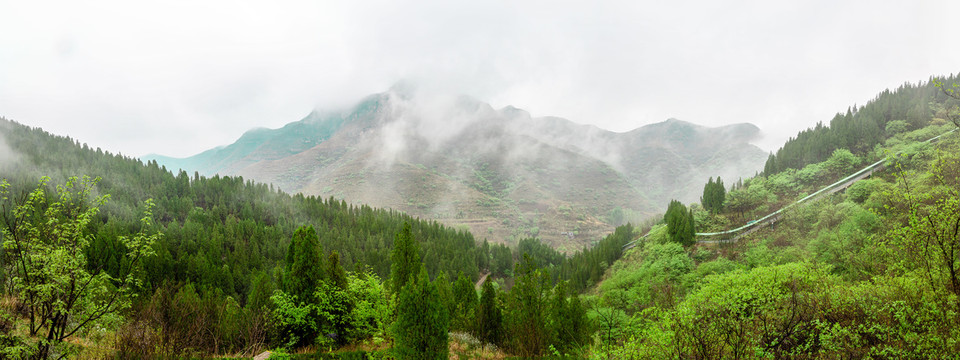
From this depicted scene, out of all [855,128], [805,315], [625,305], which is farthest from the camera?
[855,128]

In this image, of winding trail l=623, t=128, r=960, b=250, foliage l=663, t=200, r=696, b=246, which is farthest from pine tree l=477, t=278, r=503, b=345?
winding trail l=623, t=128, r=960, b=250

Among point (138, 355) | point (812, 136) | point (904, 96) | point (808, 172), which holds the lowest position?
point (138, 355)

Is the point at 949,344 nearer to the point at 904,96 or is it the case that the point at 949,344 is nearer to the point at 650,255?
the point at 650,255

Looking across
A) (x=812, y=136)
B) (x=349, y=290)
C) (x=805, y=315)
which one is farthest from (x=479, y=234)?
(x=805, y=315)

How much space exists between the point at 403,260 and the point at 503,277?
82.1 metres

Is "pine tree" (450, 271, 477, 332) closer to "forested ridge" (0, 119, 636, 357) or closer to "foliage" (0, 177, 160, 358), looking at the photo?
"forested ridge" (0, 119, 636, 357)

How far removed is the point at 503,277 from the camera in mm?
101125

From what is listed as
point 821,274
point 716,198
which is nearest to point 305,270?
point 821,274

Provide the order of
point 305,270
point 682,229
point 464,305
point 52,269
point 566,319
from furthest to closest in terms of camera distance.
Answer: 1. point 682,229
2. point 464,305
3. point 566,319
4. point 305,270
5. point 52,269

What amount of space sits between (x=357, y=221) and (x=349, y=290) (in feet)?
261

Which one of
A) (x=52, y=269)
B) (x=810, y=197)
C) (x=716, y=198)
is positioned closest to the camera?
(x=52, y=269)

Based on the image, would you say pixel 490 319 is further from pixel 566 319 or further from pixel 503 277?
pixel 503 277

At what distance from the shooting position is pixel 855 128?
236ft

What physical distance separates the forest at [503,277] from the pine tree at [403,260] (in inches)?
3.5
